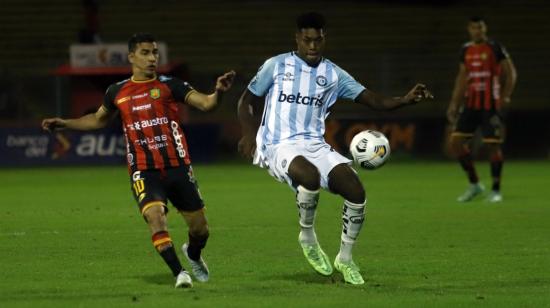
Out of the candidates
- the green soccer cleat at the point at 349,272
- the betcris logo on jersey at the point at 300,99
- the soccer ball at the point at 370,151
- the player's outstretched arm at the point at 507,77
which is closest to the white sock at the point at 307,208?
the green soccer cleat at the point at 349,272

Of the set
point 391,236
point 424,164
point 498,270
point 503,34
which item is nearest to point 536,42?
point 503,34

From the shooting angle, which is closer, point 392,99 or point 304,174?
point 304,174

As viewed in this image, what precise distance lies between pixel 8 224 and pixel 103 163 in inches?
420

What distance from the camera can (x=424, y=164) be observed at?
24.2 metres

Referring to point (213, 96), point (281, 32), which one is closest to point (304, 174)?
point (213, 96)

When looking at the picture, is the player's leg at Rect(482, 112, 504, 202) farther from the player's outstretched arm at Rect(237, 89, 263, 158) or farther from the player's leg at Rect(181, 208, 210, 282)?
the player's leg at Rect(181, 208, 210, 282)

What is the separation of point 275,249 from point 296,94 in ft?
7.19

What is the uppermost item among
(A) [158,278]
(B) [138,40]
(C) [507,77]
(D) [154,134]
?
(B) [138,40]

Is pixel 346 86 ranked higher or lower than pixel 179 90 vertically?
lower

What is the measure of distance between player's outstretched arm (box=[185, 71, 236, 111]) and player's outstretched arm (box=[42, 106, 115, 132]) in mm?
A: 688

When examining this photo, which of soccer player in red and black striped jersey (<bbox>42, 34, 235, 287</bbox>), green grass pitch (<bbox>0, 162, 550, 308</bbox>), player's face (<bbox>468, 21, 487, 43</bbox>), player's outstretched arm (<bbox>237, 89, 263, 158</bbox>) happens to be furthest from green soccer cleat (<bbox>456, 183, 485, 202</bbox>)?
soccer player in red and black striped jersey (<bbox>42, 34, 235, 287</bbox>)

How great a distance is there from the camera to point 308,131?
9.29 meters

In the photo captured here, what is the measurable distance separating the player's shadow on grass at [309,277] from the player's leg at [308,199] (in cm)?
7

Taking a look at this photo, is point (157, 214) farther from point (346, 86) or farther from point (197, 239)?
point (346, 86)
